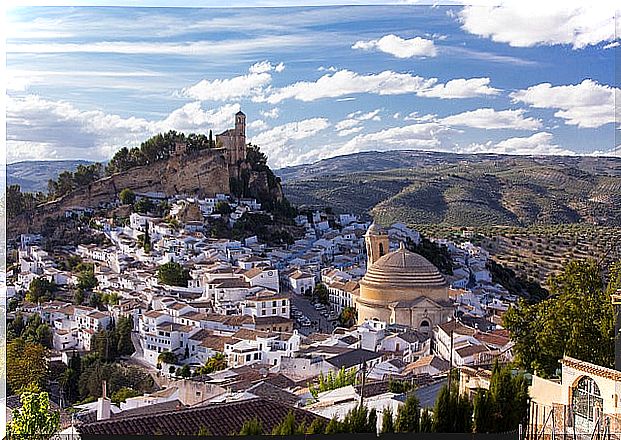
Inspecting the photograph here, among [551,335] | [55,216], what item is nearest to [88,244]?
[55,216]

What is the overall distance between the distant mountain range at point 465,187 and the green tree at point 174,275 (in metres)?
1.51

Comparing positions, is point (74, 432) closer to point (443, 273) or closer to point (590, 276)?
point (590, 276)

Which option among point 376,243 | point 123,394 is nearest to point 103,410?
point 123,394

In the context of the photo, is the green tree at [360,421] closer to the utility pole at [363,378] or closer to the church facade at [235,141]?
the utility pole at [363,378]

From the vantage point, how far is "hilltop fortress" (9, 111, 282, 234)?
892cm

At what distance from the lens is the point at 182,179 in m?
11.6

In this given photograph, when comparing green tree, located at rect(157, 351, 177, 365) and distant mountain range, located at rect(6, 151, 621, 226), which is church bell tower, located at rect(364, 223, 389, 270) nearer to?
distant mountain range, located at rect(6, 151, 621, 226)

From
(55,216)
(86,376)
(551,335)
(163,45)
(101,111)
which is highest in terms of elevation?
(163,45)

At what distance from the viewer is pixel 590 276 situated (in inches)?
229

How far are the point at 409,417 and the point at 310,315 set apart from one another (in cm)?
338

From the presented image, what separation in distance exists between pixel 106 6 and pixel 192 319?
2819 mm

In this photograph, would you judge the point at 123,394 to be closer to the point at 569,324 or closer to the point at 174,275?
the point at 174,275

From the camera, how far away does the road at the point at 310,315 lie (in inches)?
304

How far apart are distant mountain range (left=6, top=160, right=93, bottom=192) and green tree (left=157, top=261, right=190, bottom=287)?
136 centimetres
